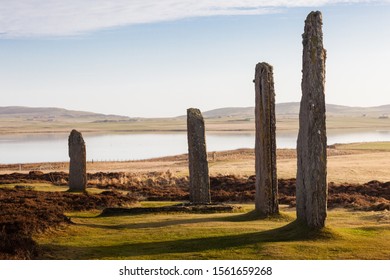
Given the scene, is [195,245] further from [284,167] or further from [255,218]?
[284,167]

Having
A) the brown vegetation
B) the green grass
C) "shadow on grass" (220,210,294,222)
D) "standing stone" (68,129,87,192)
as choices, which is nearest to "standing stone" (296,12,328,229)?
the green grass

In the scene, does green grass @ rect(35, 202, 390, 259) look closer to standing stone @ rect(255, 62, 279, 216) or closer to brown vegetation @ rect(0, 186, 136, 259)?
brown vegetation @ rect(0, 186, 136, 259)

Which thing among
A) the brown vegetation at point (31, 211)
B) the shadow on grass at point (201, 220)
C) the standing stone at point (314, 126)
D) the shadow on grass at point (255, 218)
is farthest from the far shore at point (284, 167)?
the standing stone at point (314, 126)

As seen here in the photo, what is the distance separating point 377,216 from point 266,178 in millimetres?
4429

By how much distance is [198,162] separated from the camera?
85.0 feet

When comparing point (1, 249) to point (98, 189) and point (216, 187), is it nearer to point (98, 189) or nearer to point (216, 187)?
point (98, 189)

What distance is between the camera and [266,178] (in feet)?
71.9

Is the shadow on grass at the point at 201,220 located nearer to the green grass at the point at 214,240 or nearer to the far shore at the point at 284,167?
the green grass at the point at 214,240

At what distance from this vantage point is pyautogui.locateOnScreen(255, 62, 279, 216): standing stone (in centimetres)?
2183

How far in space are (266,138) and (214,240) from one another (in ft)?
19.0

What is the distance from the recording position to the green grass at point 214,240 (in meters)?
15.4

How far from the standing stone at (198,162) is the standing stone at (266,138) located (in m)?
4.26

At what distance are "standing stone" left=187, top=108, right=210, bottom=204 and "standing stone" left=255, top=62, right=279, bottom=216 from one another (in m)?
4.26
